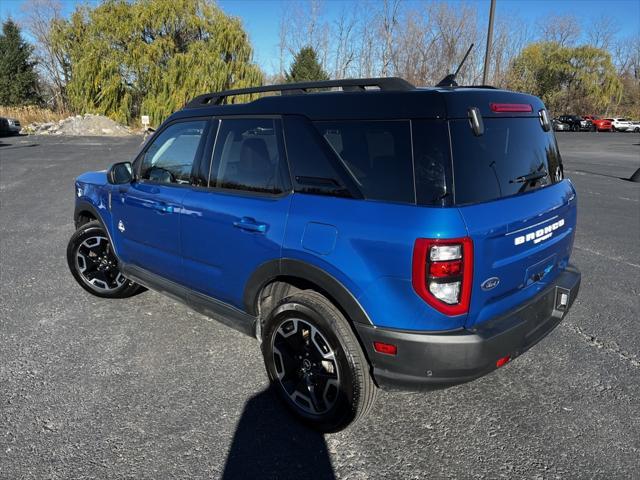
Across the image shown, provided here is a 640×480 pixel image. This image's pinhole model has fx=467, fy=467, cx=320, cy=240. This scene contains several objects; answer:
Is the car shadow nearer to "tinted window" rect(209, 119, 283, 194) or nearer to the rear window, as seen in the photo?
"tinted window" rect(209, 119, 283, 194)

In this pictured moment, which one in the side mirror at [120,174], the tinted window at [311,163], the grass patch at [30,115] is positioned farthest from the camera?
the grass patch at [30,115]

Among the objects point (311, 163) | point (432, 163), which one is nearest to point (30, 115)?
point (311, 163)

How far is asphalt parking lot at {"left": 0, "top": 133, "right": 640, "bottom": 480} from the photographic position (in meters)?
2.36

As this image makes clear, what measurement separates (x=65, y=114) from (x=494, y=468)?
4594 cm

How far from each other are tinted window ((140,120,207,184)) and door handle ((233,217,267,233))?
0.75m

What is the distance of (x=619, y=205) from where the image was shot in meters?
9.18

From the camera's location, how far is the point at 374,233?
2158mm

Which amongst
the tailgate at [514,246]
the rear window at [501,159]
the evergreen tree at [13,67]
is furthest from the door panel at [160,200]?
the evergreen tree at [13,67]

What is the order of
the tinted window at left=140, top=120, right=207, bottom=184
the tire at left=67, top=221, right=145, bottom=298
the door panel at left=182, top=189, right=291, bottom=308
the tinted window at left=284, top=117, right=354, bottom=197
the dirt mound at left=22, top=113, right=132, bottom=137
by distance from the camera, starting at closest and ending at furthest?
the tinted window at left=284, top=117, right=354, bottom=197 → the door panel at left=182, top=189, right=291, bottom=308 → the tinted window at left=140, top=120, right=207, bottom=184 → the tire at left=67, top=221, right=145, bottom=298 → the dirt mound at left=22, top=113, right=132, bottom=137

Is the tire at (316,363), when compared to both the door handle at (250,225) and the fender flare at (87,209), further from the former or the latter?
the fender flare at (87,209)

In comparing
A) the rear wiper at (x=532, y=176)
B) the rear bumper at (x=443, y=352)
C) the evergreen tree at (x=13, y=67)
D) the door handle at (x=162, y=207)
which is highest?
the evergreen tree at (x=13, y=67)

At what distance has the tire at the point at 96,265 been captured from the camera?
4.37m

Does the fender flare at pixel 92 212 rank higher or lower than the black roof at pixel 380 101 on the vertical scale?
lower

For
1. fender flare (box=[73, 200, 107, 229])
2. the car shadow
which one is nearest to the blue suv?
the car shadow
